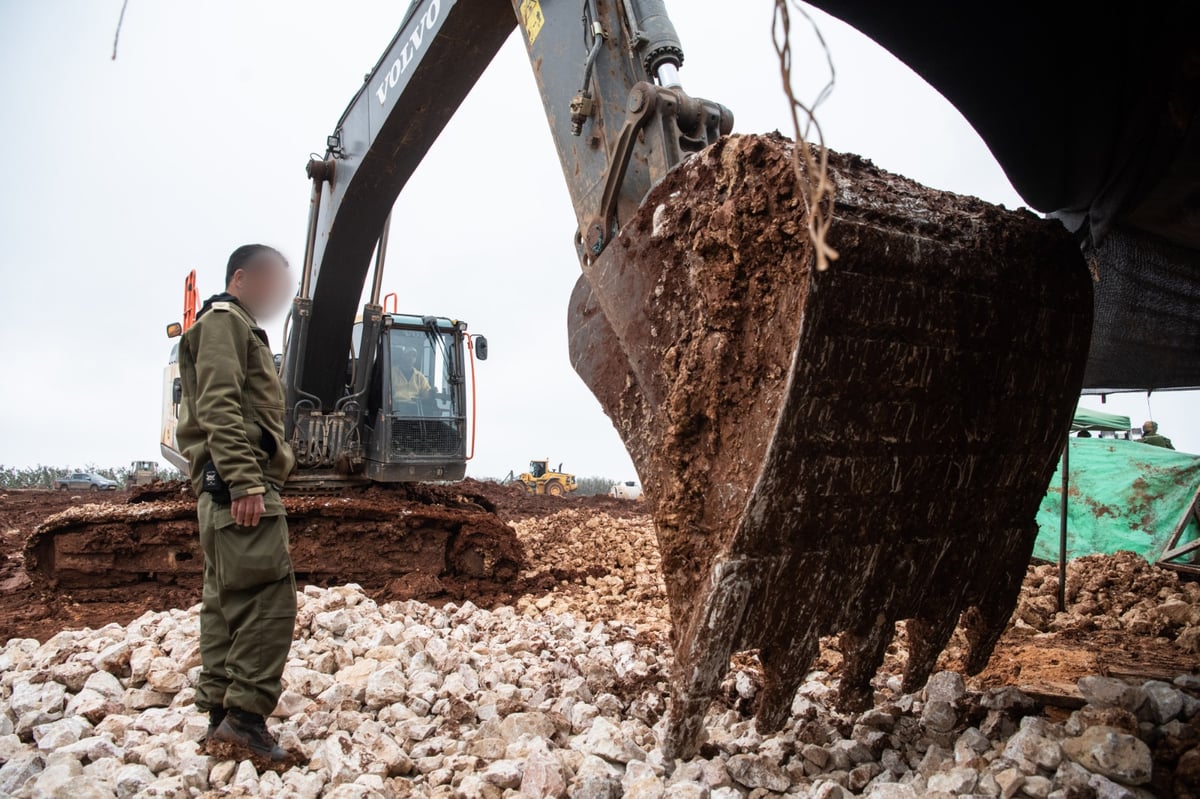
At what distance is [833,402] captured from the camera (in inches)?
71.4

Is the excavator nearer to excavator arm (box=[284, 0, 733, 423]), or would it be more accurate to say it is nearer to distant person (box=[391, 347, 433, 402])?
excavator arm (box=[284, 0, 733, 423])

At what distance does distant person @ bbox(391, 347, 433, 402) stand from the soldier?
3.86 m

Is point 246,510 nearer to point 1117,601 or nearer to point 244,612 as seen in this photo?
point 244,612

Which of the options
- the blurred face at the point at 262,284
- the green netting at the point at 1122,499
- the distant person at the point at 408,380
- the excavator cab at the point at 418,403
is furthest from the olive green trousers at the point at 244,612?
the green netting at the point at 1122,499

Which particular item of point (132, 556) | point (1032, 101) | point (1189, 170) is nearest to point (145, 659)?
point (132, 556)

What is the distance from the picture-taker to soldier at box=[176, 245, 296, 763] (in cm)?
252

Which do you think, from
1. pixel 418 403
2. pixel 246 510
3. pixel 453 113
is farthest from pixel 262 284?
pixel 418 403

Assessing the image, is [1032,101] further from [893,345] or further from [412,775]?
[412,775]

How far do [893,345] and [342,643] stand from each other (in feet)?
9.95

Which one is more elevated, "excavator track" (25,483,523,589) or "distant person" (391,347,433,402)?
"distant person" (391,347,433,402)

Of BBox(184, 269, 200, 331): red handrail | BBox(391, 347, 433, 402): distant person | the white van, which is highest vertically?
BBox(184, 269, 200, 331): red handrail

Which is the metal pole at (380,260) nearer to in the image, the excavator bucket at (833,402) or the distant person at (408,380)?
the distant person at (408,380)

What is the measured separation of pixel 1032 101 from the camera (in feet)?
7.57

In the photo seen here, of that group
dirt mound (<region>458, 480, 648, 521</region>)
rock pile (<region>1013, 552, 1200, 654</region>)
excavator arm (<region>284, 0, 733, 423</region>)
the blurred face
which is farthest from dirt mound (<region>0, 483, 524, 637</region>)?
dirt mound (<region>458, 480, 648, 521</region>)
